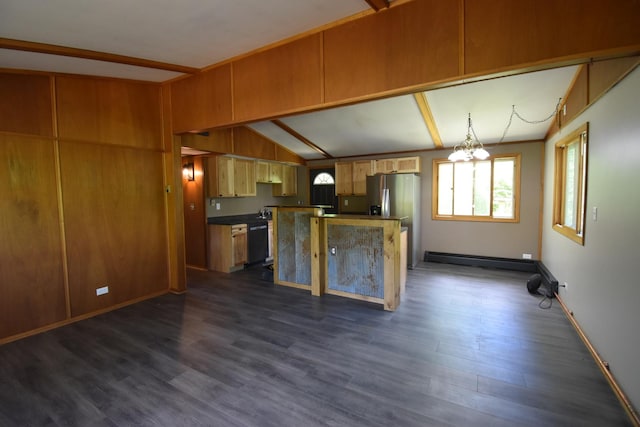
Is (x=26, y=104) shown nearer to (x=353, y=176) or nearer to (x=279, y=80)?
(x=279, y=80)

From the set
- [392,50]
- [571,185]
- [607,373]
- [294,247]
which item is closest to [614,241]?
[607,373]

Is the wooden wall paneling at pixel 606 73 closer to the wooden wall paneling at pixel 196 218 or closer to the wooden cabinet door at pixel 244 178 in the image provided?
the wooden cabinet door at pixel 244 178

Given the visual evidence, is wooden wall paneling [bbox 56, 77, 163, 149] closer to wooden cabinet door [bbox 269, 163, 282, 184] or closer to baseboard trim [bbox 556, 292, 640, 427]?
wooden cabinet door [bbox 269, 163, 282, 184]

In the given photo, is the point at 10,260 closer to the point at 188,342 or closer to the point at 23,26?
the point at 188,342

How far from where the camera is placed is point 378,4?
2.32m

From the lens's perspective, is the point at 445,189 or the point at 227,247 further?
the point at 445,189

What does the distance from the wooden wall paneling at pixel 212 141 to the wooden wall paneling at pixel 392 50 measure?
271cm

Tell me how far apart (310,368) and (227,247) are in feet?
11.7

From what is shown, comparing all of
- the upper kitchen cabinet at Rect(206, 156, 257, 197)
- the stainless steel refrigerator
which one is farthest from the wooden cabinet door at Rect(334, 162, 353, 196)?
the upper kitchen cabinet at Rect(206, 156, 257, 197)

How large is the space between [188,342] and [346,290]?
2.09 m

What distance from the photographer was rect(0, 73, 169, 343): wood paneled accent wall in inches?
121

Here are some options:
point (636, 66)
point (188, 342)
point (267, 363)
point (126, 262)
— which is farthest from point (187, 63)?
point (636, 66)

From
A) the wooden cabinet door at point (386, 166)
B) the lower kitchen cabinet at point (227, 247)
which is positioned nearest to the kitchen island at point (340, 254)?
the lower kitchen cabinet at point (227, 247)

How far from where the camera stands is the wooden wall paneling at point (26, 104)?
2988mm
